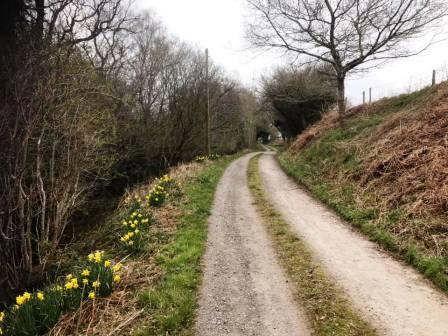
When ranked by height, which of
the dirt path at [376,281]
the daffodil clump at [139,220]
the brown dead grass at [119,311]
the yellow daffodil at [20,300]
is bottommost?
the brown dead grass at [119,311]

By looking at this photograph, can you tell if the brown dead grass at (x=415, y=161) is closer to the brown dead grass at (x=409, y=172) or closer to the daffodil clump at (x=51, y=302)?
the brown dead grass at (x=409, y=172)

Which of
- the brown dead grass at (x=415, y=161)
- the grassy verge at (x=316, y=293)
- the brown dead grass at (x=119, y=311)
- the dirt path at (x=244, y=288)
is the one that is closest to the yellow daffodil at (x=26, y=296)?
the brown dead grass at (x=119, y=311)

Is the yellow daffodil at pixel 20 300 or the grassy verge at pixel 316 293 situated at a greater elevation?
the yellow daffodil at pixel 20 300

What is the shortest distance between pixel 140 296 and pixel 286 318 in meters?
1.88

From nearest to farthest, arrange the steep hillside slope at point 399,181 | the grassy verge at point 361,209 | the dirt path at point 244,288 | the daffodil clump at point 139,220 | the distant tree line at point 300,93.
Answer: the dirt path at point 244,288 → the grassy verge at point 361,209 → the steep hillside slope at point 399,181 → the daffodil clump at point 139,220 → the distant tree line at point 300,93

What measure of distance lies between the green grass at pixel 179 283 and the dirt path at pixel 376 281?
200cm

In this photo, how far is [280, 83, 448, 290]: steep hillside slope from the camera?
514 cm

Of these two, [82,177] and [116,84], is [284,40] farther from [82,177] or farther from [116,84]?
[82,177]

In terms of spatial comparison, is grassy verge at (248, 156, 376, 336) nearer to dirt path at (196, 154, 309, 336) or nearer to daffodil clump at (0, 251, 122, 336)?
dirt path at (196, 154, 309, 336)

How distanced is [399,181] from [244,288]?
4796 mm

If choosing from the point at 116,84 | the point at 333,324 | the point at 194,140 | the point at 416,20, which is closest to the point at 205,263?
the point at 333,324

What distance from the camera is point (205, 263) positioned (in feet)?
16.8

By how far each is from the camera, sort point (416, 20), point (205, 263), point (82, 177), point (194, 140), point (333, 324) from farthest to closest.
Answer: point (194, 140) < point (416, 20) < point (82, 177) < point (205, 263) < point (333, 324)

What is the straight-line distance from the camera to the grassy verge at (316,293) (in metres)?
3.36
